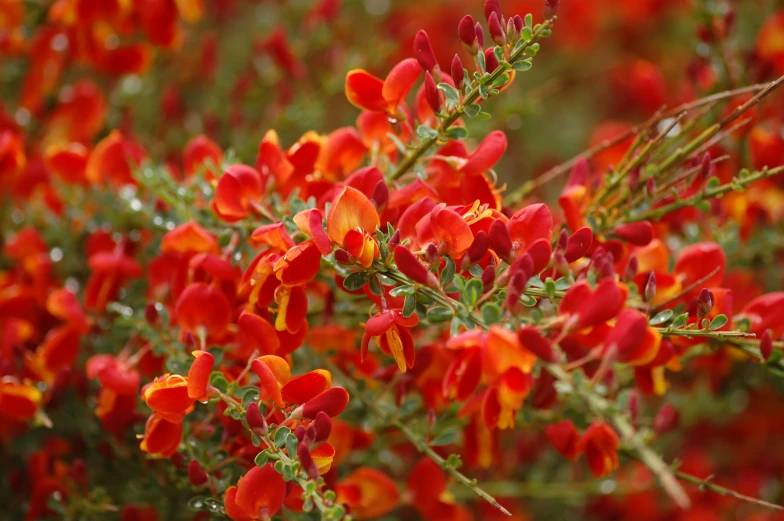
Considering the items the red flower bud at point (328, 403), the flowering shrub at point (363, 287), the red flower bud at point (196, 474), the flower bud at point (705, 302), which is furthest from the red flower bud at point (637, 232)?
the red flower bud at point (196, 474)

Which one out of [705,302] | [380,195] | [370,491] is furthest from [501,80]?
[370,491]

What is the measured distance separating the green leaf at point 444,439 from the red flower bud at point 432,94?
0.33 m

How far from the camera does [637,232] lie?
75cm

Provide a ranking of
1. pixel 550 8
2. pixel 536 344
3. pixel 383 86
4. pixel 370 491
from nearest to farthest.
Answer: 1. pixel 536 344
2. pixel 550 8
3. pixel 383 86
4. pixel 370 491

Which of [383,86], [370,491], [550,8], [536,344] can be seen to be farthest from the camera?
[370,491]

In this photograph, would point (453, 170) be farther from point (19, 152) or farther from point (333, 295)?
point (19, 152)

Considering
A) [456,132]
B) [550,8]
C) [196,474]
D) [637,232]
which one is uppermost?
[550,8]

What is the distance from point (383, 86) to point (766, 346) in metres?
0.44

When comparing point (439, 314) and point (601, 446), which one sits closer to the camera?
point (439, 314)

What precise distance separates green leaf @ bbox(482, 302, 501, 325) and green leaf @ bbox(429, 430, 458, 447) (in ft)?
0.83

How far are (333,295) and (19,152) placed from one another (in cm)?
49

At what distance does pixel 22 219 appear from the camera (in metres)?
1.05

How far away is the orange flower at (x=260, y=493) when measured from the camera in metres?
0.63

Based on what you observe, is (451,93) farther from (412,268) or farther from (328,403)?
(328,403)
